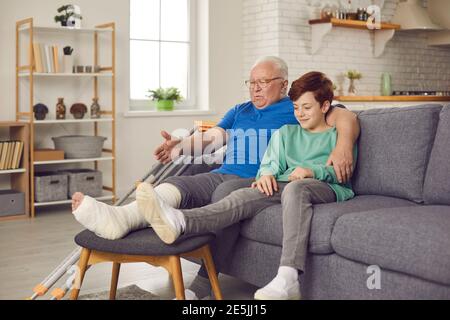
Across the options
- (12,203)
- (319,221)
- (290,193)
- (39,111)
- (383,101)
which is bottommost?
(12,203)

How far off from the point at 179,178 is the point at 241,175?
13.2 inches

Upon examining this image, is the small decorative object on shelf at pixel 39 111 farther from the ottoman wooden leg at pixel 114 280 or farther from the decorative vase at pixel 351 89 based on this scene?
the decorative vase at pixel 351 89

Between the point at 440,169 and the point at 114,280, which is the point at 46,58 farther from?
the point at 440,169

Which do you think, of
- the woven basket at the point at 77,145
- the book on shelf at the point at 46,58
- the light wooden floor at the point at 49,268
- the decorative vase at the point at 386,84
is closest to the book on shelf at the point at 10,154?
the woven basket at the point at 77,145

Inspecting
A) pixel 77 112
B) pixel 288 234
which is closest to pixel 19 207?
pixel 77 112

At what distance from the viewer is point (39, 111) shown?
5707 mm

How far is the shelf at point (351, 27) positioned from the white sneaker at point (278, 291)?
4.89 m

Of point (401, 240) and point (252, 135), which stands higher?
point (252, 135)

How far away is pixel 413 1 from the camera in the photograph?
7.87 m

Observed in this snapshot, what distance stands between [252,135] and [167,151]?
50 centimetres

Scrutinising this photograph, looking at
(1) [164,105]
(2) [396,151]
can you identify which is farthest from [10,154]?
(2) [396,151]

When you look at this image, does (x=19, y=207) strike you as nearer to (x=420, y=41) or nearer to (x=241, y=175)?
(x=241, y=175)

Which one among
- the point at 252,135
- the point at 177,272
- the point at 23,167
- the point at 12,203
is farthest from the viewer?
the point at 23,167

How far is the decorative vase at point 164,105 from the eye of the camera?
21.7 ft
